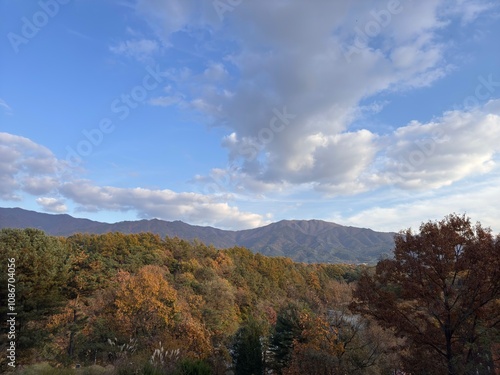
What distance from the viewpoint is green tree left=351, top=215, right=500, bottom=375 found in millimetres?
9875

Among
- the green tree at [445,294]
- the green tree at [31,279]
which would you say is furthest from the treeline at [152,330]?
the green tree at [445,294]

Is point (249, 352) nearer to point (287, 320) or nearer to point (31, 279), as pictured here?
point (287, 320)

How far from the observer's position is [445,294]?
10.3 m

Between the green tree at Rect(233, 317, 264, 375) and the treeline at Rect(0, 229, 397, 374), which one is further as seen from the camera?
the green tree at Rect(233, 317, 264, 375)

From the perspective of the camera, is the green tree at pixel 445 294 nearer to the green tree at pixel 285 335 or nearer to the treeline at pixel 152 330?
the treeline at pixel 152 330

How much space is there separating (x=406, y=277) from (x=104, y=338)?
72.4 feet

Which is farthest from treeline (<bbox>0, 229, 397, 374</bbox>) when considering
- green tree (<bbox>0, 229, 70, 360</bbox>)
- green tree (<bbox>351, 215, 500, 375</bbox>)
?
green tree (<bbox>351, 215, 500, 375</bbox>)

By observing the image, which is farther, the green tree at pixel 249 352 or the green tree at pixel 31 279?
the green tree at pixel 249 352

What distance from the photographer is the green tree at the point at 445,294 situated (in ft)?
32.4

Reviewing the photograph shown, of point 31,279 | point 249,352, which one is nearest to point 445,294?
point 249,352

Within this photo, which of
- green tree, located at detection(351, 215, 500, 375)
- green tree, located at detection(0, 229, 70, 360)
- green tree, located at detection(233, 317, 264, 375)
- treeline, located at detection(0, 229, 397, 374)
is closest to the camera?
green tree, located at detection(351, 215, 500, 375)

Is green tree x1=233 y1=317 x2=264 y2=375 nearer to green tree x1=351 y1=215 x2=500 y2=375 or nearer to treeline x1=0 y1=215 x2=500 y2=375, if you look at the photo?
treeline x1=0 y1=215 x2=500 y2=375

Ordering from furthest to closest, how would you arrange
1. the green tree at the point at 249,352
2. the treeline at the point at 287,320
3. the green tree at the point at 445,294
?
the green tree at the point at 249,352 → the treeline at the point at 287,320 → the green tree at the point at 445,294

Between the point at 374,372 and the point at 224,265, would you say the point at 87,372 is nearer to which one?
the point at 374,372
